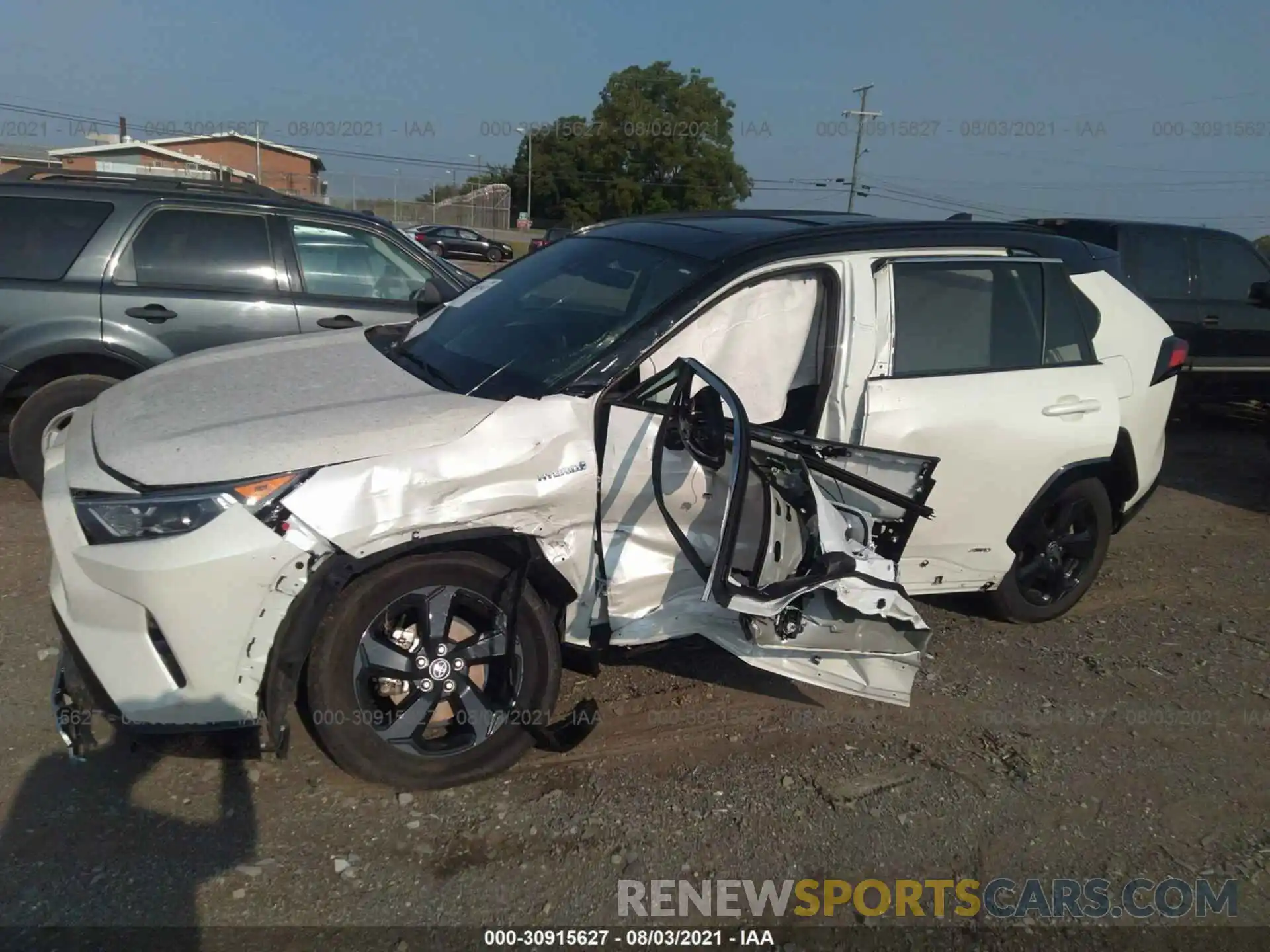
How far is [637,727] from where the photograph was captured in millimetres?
3738

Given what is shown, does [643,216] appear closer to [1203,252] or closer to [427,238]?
[1203,252]

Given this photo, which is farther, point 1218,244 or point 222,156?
point 222,156

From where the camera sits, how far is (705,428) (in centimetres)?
314

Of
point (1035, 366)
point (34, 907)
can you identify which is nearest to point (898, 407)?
point (1035, 366)

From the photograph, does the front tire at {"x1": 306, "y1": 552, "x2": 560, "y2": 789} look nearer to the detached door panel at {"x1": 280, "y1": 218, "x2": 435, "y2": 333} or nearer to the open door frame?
the open door frame

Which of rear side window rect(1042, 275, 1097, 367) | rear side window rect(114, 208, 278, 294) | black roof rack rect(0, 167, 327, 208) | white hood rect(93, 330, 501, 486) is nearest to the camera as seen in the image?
white hood rect(93, 330, 501, 486)

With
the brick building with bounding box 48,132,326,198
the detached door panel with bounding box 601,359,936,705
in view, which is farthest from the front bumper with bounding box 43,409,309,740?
the brick building with bounding box 48,132,326,198

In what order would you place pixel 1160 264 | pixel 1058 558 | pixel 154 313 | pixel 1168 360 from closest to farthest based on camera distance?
1. pixel 1058 558
2. pixel 1168 360
3. pixel 154 313
4. pixel 1160 264

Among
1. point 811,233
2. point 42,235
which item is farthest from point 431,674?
point 42,235

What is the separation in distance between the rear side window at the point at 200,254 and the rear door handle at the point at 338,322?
348mm

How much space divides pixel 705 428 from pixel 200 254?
4125mm

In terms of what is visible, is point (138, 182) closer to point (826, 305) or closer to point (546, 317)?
point (546, 317)

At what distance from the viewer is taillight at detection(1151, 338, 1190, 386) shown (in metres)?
4.81

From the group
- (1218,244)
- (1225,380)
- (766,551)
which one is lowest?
(766,551)
